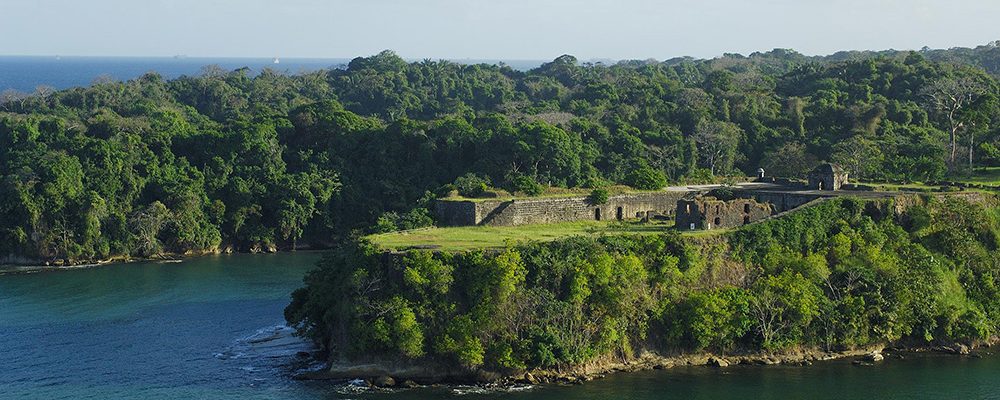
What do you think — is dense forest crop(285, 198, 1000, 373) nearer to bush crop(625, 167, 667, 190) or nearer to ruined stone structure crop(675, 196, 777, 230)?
ruined stone structure crop(675, 196, 777, 230)

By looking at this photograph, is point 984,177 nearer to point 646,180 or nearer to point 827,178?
point 827,178

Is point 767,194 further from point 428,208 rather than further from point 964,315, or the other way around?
point 428,208

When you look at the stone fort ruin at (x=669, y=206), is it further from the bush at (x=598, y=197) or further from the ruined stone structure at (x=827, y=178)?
the bush at (x=598, y=197)

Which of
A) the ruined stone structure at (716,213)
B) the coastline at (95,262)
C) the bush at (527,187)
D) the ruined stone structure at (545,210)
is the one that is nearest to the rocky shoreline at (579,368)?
the ruined stone structure at (716,213)

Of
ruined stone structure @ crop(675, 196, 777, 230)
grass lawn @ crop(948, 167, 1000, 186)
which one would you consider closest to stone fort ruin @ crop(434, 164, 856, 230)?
ruined stone structure @ crop(675, 196, 777, 230)

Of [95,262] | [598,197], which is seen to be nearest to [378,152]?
[95,262]

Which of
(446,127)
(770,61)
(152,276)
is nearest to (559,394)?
(152,276)
